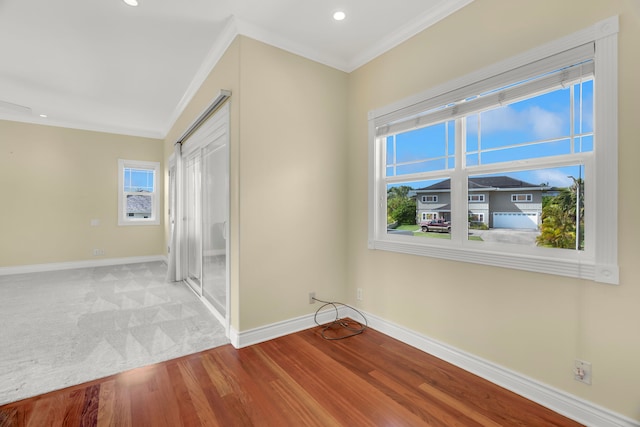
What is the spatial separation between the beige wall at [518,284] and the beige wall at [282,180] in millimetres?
364

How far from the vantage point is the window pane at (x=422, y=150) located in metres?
2.33

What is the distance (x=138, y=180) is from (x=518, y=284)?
6.86 m

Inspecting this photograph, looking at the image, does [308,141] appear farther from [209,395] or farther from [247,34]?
[209,395]

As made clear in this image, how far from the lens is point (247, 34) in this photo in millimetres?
2455

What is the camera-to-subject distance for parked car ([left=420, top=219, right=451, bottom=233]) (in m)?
2.33

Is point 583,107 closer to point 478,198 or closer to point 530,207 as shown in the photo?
point 530,207

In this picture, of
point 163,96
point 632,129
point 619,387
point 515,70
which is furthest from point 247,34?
point 619,387

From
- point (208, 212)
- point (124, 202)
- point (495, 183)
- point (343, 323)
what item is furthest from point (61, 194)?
point (495, 183)

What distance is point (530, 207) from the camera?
1.88 metres

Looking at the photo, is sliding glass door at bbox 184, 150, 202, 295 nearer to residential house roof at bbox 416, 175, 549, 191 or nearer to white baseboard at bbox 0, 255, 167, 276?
white baseboard at bbox 0, 255, 167, 276

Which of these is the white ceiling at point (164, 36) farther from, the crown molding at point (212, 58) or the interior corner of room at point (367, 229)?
the interior corner of room at point (367, 229)

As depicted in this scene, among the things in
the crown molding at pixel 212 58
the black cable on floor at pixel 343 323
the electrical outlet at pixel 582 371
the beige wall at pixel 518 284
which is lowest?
the black cable on floor at pixel 343 323

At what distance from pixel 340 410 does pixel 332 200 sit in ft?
6.14

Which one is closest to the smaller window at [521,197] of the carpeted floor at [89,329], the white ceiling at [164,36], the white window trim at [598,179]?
the white window trim at [598,179]
